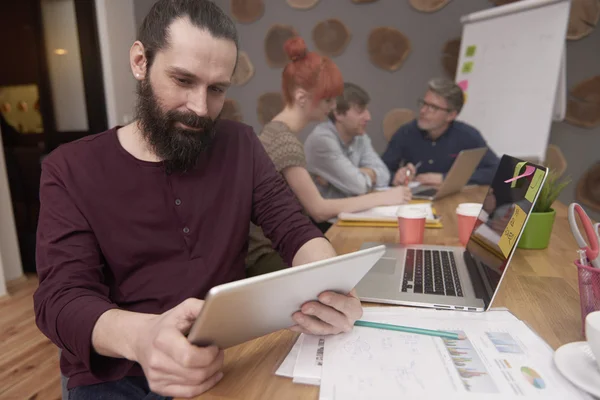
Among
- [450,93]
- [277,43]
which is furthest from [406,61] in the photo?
[277,43]

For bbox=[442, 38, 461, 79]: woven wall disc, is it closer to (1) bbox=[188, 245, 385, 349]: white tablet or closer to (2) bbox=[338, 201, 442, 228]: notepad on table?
(2) bbox=[338, 201, 442, 228]: notepad on table

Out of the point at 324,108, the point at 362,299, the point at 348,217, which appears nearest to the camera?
the point at 362,299

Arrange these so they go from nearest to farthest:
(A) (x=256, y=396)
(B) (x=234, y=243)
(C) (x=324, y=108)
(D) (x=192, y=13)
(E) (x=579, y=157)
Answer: (A) (x=256, y=396) < (D) (x=192, y=13) < (B) (x=234, y=243) < (C) (x=324, y=108) < (E) (x=579, y=157)

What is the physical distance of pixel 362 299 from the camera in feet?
2.55

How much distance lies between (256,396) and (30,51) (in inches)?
143

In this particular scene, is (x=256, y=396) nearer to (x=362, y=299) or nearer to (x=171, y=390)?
(x=171, y=390)

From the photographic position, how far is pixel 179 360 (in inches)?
20.1

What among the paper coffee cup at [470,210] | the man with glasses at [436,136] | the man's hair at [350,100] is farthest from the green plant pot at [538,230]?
the man with glasses at [436,136]

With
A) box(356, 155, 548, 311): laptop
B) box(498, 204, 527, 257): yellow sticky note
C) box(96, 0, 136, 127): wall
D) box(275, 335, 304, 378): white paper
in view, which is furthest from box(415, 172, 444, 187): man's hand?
box(96, 0, 136, 127): wall

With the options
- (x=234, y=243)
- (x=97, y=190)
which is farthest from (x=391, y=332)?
(x=97, y=190)

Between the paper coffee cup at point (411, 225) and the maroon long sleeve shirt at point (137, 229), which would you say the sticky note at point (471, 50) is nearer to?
the paper coffee cup at point (411, 225)

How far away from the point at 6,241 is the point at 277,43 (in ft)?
8.24

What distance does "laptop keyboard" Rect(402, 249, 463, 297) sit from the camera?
809 millimetres

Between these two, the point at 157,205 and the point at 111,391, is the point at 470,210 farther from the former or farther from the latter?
the point at 111,391
